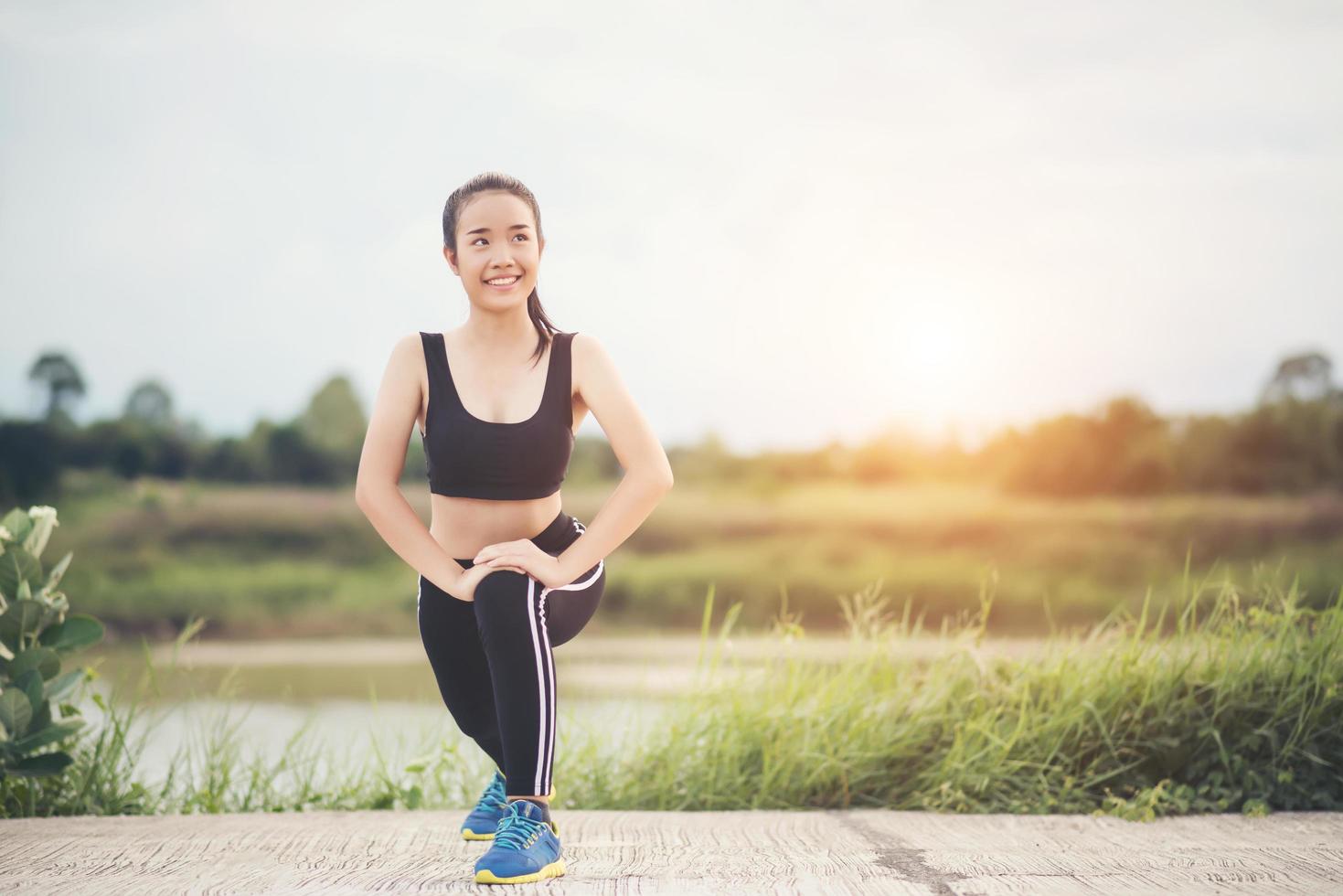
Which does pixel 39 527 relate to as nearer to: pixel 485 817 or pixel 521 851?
pixel 485 817

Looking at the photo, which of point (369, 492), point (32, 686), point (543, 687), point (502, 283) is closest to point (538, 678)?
point (543, 687)

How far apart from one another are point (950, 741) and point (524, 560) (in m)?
1.76

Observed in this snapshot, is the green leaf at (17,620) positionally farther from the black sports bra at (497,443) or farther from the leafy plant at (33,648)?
the black sports bra at (497,443)

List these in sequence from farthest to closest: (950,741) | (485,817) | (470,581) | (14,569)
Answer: (950,741), (14,569), (485,817), (470,581)

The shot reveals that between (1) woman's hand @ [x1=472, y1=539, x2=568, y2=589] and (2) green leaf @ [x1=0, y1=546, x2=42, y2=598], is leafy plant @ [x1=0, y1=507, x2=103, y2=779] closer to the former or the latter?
(2) green leaf @ [x1=0, y1=546, x2=42, y2=598]

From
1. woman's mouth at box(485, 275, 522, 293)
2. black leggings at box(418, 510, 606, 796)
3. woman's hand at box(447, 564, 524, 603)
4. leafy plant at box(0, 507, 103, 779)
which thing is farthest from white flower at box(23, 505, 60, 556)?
woman's mouth at box(485, 275, 522, 293)

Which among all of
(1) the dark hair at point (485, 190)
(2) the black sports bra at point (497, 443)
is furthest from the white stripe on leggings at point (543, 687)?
(1) the dark hair at point (485, 190)

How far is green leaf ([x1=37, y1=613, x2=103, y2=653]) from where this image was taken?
3.18 metres

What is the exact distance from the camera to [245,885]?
7.38 ft

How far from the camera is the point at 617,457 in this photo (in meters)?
2.53

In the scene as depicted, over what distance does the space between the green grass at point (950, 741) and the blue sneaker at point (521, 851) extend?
3.46ft

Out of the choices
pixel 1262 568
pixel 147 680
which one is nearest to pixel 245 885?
pixel 147 680

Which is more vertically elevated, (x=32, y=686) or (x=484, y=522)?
(x=484, y=522)

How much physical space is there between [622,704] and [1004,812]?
4.10ft
